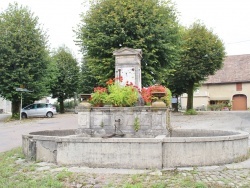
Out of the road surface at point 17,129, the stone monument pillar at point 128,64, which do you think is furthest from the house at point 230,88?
the stone monument pillar at point 128,64

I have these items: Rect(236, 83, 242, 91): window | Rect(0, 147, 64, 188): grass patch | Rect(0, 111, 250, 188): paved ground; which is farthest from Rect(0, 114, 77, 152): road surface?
Rect(236, 83, 242, 91): window

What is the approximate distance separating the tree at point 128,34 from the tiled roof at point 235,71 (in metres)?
27.6

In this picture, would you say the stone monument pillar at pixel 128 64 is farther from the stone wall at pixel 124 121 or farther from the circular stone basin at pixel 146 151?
the circular stone basin at pixel 146 151

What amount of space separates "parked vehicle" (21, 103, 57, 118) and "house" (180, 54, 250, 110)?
970 inches

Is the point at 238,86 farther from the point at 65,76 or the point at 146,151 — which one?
the point at 146,151

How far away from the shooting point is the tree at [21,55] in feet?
77.7

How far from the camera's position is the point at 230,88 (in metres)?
44.2

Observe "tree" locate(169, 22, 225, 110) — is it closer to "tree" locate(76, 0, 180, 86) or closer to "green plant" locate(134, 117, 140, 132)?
"tree" locate(76, 0, 180, 86)

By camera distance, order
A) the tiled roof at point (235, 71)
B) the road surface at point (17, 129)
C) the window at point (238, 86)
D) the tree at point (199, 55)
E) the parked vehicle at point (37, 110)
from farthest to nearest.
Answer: the window at point (238, 86) → the tiled roof at point (235, 71) → the parked vehicle at point (37, 110) → the tree at point (199, 55) → the road surface at point (17, 129)

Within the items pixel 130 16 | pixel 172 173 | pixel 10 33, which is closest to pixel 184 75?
pixel 130 16

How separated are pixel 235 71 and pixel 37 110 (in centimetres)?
3052

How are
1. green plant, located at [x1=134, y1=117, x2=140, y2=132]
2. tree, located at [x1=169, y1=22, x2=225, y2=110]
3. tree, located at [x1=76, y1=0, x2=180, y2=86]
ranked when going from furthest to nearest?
tree, located at [x1=169, y1=22, x2=225, y2=110] → tree, located at [x1=76, y1=0, x2=180, y2=86] → green plant, located at [x1=134, y1=117, x2=140, y2=132]

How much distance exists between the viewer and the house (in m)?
43.4

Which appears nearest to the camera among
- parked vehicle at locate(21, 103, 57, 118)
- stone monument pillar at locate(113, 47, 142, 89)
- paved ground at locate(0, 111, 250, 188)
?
paved ground at locate(0, 111, 250, 188)
